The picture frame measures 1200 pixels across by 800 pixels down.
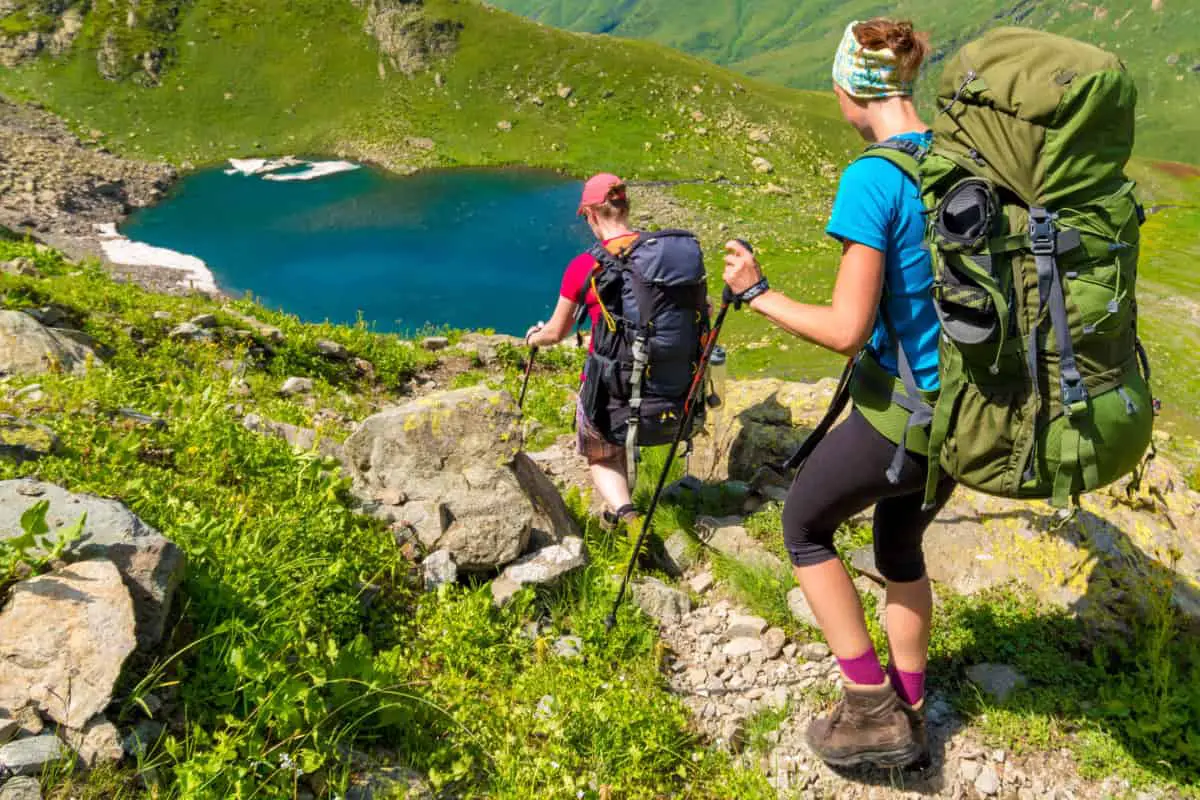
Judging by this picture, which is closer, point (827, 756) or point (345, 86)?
point (827, 756)

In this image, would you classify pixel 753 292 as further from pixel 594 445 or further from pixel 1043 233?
pixel 594 445

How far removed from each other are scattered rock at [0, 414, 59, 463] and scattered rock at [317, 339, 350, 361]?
6722 mm

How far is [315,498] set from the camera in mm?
4789

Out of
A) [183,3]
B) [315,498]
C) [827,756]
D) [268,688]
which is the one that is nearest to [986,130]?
[827,756]

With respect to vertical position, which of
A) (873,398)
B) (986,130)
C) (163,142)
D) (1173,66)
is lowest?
(1173,66)

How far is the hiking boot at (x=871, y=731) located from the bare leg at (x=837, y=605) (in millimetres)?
254

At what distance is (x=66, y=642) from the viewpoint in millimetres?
2959

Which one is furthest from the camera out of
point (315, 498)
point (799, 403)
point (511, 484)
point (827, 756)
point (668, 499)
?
point (799, 403)

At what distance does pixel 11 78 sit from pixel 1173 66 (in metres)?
259

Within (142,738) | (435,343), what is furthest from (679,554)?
(435,343)

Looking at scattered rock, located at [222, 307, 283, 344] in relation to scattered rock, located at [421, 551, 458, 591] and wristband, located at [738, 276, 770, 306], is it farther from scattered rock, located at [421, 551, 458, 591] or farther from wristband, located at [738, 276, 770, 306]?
wristband, located at [738, 276, 770, 306]

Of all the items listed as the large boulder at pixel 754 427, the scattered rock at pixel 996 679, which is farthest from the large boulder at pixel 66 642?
the large boulder at pixel 754 427

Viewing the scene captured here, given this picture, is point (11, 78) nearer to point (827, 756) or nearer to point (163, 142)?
point (163, 142)

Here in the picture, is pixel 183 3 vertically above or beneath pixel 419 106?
above
